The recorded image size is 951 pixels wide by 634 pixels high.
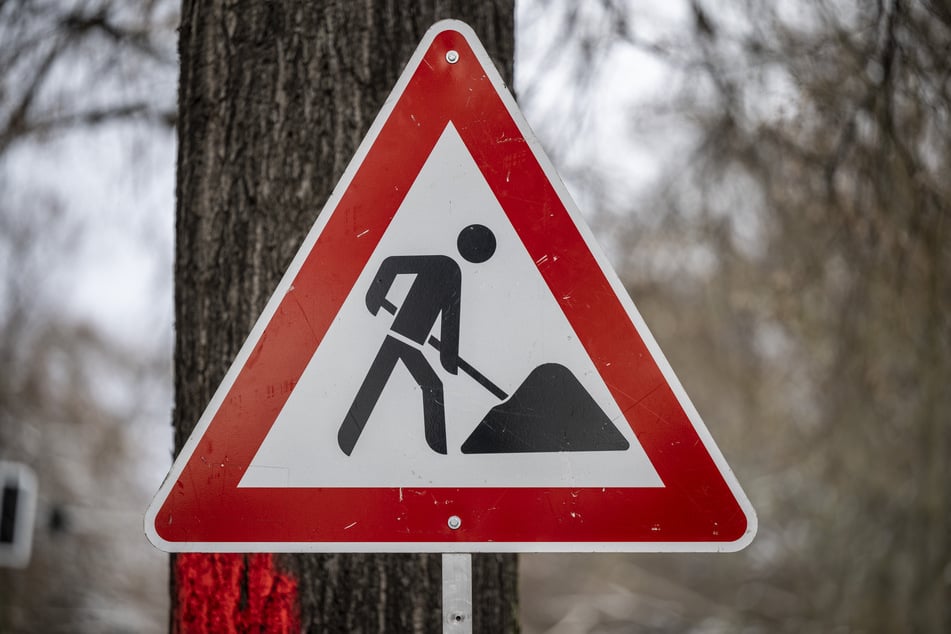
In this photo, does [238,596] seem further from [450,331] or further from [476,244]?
[476,244]

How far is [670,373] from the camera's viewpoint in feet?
4.12

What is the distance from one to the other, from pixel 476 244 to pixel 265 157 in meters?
0.57

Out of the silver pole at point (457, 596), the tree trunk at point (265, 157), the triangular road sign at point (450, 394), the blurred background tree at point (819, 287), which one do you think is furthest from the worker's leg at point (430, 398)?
the blurred background tree at point (819, 287)

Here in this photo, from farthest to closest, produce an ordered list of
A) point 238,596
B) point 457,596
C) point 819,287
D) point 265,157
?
point 819,287
point 265,157
point 238,596
point 457,596

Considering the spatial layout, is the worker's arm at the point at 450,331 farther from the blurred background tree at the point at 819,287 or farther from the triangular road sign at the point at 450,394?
the blurred background tree at the point at 819,287

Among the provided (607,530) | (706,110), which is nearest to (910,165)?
(706,110)

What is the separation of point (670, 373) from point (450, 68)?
1.86ft

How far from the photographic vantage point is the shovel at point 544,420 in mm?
1229

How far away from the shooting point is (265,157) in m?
1.64

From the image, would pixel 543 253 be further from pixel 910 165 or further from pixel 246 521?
pixel 910 165

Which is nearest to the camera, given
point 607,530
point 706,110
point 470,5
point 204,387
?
point 607,530

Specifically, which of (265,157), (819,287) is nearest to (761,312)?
(819,287)

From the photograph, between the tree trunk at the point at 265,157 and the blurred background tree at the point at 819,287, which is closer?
the tree trunk at the point at 265,157

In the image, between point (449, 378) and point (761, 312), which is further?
point (761, 312)
